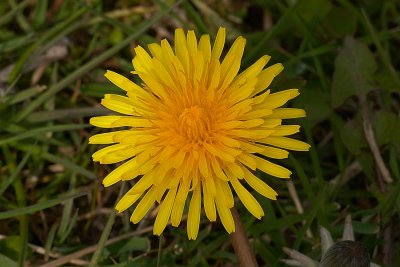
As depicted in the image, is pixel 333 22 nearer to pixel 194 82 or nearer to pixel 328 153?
pixel 328 153

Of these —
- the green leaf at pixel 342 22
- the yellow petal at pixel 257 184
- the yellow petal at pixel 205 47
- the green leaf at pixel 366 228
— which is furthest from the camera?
the green leaf at pixel 342 22

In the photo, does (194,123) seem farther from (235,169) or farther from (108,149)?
(108,149)

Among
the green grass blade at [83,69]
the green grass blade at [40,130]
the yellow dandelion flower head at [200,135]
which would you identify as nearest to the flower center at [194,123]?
the yellow dandelion flower head at [200,135]

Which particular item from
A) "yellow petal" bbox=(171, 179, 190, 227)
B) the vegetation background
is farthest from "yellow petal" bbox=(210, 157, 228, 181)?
the vegetation background

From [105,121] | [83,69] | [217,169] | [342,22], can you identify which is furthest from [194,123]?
[342,22]

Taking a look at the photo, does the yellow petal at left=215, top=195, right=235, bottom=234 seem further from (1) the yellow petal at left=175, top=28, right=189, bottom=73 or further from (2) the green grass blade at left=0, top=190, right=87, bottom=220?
(2) the green grass blade at left=0, top=190, right=87, bottom=220

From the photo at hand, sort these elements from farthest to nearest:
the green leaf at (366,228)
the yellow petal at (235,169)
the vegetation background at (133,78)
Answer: the vegetation background at (133,78), the green leaf at (366,228), the yellow petal at (235,169)

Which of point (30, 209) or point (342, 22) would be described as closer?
point (30, 209)

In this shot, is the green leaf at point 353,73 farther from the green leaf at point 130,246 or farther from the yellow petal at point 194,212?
the green leaf at point 130,246
